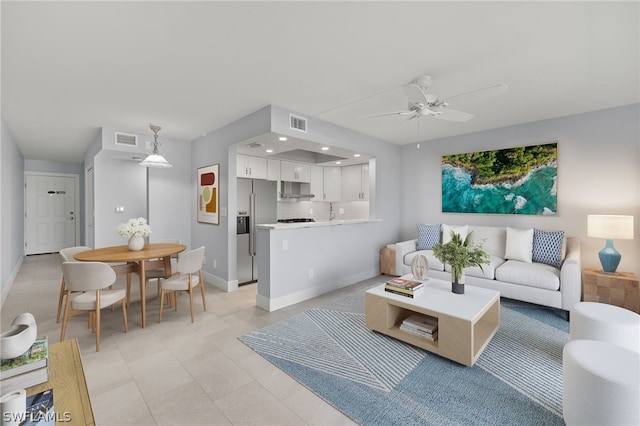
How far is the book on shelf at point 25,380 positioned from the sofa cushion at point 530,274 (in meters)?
4.09

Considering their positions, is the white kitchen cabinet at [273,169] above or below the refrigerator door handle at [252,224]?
above

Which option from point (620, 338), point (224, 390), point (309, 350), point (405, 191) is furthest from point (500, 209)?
point (224, 390)

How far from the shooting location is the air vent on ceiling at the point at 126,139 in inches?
167

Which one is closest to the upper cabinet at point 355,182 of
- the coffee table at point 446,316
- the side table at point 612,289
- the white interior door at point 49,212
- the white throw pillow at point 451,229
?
the white throw pillow at point 451,229

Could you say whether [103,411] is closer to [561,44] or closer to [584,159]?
[561,44]

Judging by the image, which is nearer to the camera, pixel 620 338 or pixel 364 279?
pixel 620 338

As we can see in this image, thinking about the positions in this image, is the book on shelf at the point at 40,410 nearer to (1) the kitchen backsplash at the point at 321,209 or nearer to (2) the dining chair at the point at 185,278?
(2) the dining chair at the point at 185,278

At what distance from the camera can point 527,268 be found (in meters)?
3.38

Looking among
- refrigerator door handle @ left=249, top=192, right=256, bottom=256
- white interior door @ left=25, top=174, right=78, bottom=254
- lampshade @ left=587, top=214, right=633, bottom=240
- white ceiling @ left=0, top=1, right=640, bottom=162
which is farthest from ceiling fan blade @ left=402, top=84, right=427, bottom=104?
white interior door @ left=25, top=174, right=78, bottom=254

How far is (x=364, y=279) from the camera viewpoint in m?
4.67

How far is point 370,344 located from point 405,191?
→ 3506 mm

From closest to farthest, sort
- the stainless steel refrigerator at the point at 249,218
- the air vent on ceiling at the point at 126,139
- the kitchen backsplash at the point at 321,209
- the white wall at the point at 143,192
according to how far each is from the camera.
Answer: the air vent on ceiling at the point at 126,139 < the stainless steel refrigerator at the point at 249,218 < the white wall at the point at 143,192 < the kitchen backsplash at the point at 321,209

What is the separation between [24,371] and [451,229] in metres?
4.67

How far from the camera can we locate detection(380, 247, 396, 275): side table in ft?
15.9
